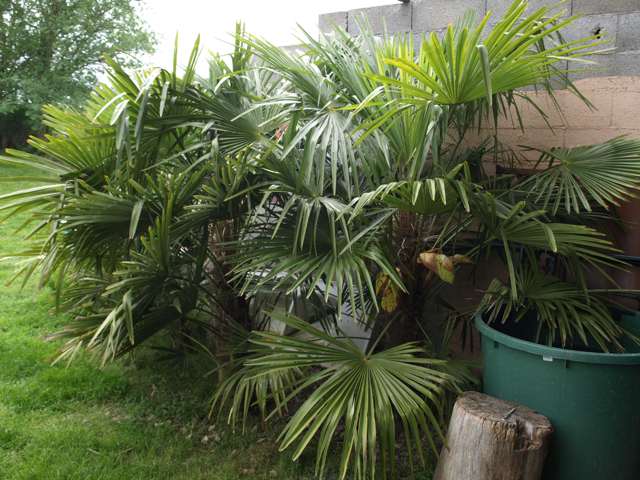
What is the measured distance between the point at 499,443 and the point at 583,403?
299 mm

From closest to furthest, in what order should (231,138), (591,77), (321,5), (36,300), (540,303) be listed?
(540,303) → (231,138) → (591,77) → (321,5) → (36,300)

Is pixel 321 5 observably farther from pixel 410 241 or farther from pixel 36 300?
pixel 36 300

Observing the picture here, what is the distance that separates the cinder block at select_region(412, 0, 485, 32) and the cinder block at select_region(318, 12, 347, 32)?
0.47 metres

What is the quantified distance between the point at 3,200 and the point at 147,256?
566 mm

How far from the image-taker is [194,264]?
2.57 metres

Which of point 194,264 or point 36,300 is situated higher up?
point 194,264

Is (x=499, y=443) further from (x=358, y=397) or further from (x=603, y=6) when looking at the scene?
(x=603, y=6)

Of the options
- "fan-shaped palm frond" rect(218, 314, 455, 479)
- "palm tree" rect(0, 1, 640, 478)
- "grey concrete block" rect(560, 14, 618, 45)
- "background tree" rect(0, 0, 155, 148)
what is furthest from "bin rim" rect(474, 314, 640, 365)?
"background tree" rect(0, 0, 155, 148)

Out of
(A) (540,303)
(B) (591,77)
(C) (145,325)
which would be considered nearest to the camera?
(A) (540,303)

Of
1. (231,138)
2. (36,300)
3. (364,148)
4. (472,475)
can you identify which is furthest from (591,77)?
(36,300)

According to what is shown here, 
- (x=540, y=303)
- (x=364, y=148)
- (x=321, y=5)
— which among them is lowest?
(x=540, y=303)

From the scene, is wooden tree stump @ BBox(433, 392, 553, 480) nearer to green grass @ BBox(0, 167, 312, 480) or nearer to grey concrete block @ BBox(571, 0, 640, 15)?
green grass @ BBox(0, 167, 312, 480)

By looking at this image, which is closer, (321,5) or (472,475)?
(472,475)

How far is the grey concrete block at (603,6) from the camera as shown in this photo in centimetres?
258
